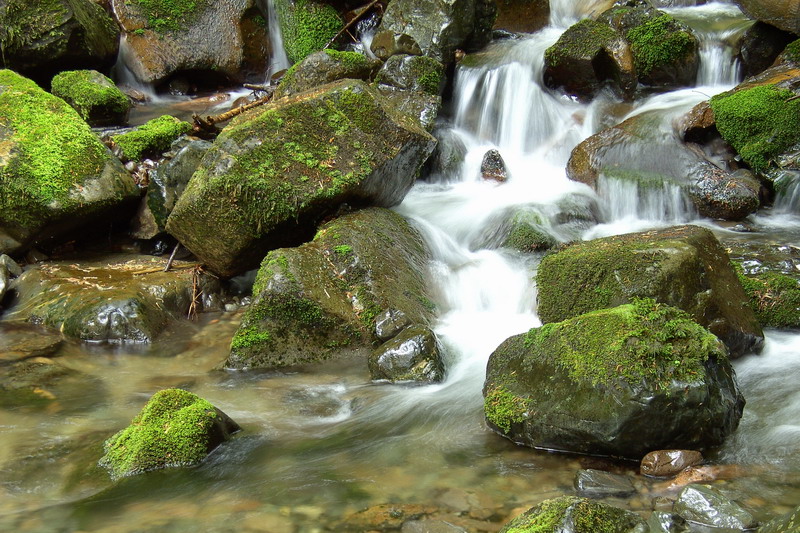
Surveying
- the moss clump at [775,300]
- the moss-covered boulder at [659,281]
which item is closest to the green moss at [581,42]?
the moss clump at [775,300]

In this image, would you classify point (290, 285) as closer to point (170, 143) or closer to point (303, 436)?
point (303, 436)

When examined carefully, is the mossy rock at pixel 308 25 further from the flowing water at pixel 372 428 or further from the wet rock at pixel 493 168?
the flowing water at pixel 372 428

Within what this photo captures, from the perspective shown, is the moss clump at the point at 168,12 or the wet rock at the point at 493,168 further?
the moss clump at the point at 168,12

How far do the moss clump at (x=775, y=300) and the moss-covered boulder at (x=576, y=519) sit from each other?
11.4 feet

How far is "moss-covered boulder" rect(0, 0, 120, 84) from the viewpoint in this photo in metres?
10.0

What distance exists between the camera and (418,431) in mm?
4570

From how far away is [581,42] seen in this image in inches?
406

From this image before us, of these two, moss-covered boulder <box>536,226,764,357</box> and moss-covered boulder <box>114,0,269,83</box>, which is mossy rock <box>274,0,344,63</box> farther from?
moss-covered boulder <box>536,226,764,357</box>

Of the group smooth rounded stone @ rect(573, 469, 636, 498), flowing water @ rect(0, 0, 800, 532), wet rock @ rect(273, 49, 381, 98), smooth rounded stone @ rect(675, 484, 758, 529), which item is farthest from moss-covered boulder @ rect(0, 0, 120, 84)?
smooth rounded stone @ rect(675, 484, 758, 529)

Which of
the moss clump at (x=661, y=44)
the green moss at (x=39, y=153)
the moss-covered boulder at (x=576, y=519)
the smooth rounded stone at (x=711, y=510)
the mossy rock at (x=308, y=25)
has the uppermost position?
the mossy rock at (x=308, y=25)

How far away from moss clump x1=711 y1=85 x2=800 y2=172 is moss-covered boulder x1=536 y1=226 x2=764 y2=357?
A: 380cm

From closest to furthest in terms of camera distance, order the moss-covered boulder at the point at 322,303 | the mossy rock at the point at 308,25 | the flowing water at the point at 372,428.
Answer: the flowing water at the point at 372,428, the moss-covered boulder at the point at 322,303, the mossy rock at the point at 308,25

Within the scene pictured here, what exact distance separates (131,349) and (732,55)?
944 centimetres

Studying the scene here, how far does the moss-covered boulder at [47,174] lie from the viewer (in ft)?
22.6
